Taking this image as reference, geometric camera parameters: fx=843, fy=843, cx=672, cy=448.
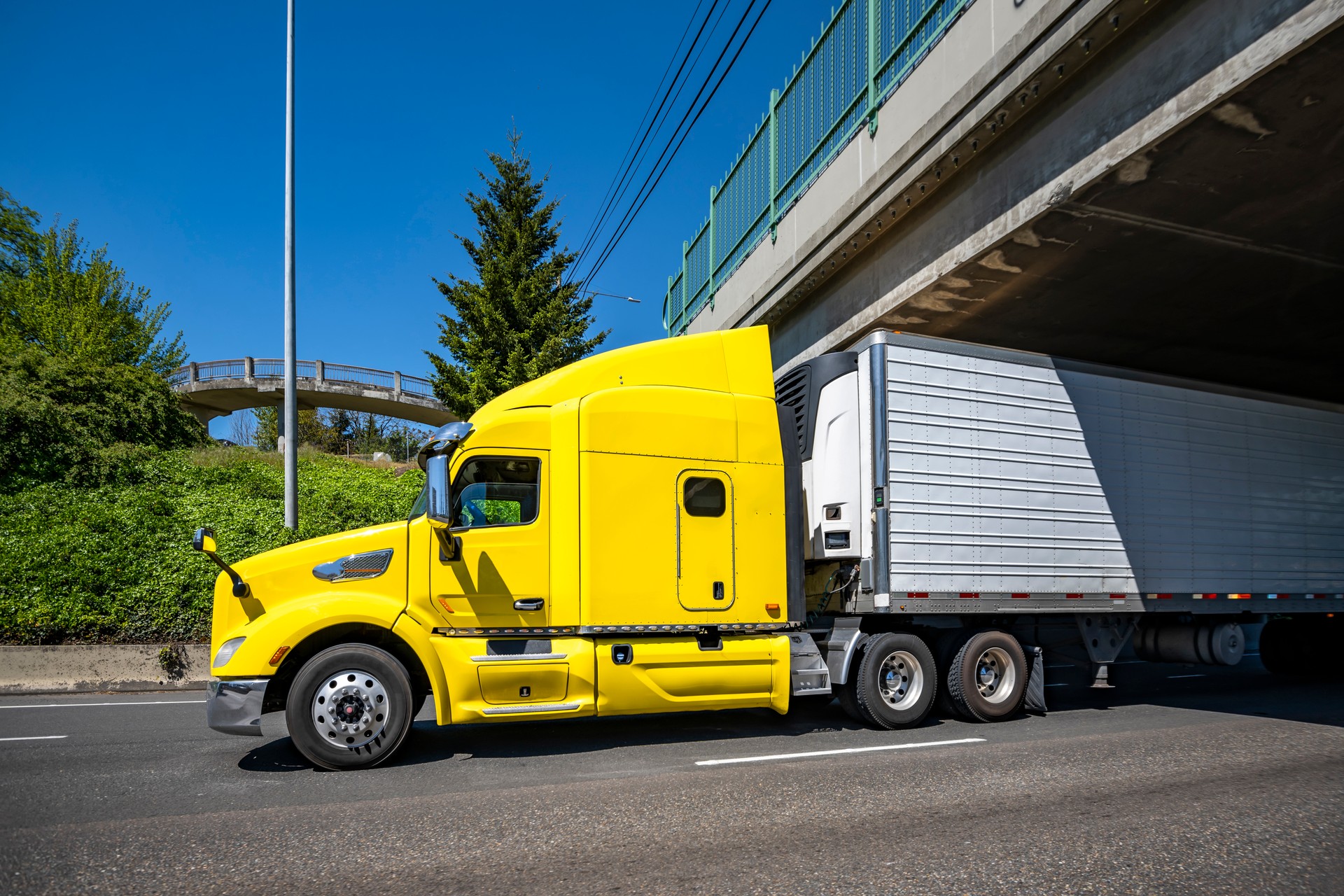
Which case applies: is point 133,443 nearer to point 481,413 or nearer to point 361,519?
point 361,519

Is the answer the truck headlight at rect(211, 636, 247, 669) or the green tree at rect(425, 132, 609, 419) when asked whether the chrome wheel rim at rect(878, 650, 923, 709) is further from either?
the green tree at rect(425, 132, 609, 419)

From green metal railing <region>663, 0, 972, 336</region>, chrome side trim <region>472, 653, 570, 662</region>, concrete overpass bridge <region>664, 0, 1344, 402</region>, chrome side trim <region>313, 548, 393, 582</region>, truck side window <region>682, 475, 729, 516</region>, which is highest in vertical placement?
green metal railing <region>663, 0, 972, 336</region>

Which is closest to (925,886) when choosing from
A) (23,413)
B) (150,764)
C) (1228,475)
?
(150,764)

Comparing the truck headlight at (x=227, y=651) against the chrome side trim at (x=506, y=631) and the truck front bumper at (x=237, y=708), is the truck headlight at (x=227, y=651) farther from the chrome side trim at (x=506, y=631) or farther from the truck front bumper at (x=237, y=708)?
the chrome side trim at (x=506, y=631)

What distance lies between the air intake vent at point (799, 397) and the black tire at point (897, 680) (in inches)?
78.9

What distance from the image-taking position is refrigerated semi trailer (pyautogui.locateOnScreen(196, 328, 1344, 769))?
21.0 feet

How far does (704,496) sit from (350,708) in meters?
3.26

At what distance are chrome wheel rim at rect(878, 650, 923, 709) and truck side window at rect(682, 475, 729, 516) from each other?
7.36ft

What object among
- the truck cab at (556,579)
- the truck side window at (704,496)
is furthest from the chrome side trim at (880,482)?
the truck side window at (704,496)

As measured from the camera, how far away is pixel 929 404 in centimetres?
804

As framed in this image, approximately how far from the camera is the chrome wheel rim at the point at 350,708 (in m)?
6.09

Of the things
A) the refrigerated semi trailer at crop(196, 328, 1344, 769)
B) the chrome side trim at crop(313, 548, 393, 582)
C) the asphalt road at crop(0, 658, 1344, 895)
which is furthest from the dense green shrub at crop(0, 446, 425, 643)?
the chrome side trim at crop(313, 548, 393, 582)

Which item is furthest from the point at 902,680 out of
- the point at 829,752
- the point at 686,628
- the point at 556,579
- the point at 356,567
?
the point at 356,567

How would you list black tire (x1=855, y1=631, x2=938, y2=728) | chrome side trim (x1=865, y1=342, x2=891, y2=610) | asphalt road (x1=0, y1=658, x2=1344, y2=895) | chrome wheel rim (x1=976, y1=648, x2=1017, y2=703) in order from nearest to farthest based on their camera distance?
1. asphalt road (x1=0, y1=658, x2=1344, y2=895)
2. chrome side trim (x1=865, y1=342, x2=891, y2=610)
3. black tire (x1=855, y1=631, x2=938, y2=728)
4. chrome wheel rim (x1=976, y1=648, x2=1017, y2=703)
